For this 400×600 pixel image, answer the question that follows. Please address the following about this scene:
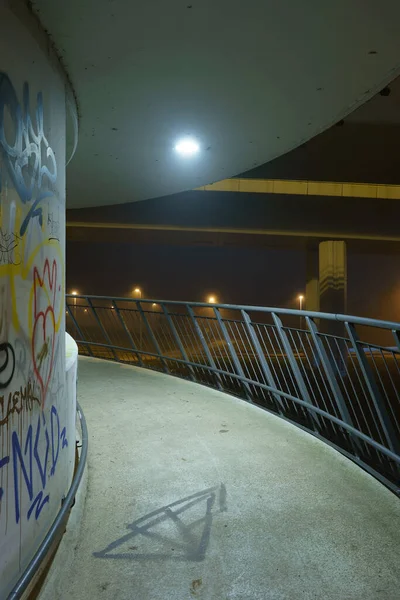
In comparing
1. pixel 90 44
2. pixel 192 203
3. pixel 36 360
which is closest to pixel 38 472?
pixel 36 360

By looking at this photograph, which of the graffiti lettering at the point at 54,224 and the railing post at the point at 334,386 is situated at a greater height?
the graffiti lettering at the point at 54,224

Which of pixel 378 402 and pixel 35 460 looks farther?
pixel 378 402

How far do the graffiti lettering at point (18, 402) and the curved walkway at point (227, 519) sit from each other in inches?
40.0

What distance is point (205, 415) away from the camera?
17.8 feet

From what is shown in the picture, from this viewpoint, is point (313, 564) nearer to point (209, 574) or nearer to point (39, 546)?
point (209, 574)

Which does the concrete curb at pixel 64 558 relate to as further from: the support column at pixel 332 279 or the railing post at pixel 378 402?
the support column at pixel 332 279

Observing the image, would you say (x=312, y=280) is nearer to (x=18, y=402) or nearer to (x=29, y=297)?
(x=29, y=297)

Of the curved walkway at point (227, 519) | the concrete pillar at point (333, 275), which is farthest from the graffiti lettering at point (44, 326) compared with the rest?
the concrete pillar at point (333, 275)

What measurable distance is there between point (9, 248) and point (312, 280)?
24.4m

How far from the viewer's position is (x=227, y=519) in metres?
3.00

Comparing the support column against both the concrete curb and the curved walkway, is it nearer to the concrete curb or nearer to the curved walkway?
the curved walkway

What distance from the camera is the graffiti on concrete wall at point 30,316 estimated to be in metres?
2.01

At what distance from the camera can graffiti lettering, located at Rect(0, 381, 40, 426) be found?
1964 mm

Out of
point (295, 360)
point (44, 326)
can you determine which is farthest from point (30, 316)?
point (295, 360)
